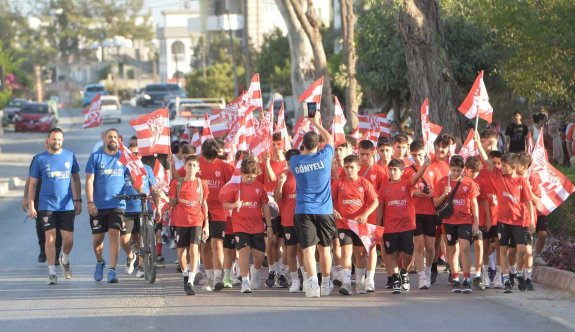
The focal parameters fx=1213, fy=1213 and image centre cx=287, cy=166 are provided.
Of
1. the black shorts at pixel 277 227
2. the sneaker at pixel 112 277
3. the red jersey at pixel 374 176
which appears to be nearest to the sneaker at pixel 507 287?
the red jersey at pixel 374 176

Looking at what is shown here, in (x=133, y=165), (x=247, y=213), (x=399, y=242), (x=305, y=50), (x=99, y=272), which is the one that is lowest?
(x=99, y=272)

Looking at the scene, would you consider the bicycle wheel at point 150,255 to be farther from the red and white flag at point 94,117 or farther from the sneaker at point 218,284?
the red and white flag at point 94,117

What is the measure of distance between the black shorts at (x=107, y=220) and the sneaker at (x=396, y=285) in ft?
11.9

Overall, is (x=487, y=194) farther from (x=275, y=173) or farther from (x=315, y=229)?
(x=275, y=173)

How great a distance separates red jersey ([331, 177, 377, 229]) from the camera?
43.9ft

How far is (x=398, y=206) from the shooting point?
1356 cm

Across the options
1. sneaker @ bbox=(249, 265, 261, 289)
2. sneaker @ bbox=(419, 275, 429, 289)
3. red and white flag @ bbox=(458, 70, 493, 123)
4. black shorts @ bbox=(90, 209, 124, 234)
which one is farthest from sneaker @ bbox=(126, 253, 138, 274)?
red and white flag @ bbox=(458, 70, 493, 123)

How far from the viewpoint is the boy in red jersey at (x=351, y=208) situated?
1333 cm

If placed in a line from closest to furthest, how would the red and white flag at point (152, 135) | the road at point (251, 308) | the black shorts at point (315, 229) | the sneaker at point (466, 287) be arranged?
the road at point (251, 308) < the black shorts at point (315, 229) < the sneaker at point (466, 287) < the red and white flag at point (152, 135)

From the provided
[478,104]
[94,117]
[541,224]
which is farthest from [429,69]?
[541,224]

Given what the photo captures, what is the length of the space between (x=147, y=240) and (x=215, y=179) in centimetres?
110

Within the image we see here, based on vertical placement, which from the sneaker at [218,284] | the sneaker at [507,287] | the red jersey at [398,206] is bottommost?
the sneaker at [507,287]

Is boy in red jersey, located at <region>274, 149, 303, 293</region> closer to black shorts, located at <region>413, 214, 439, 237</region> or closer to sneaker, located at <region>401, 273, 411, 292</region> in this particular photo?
sneaker, located at <region>401, 273, 411, 292</region>

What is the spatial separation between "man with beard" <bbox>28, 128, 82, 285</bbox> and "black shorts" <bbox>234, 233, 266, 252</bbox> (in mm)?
2390
